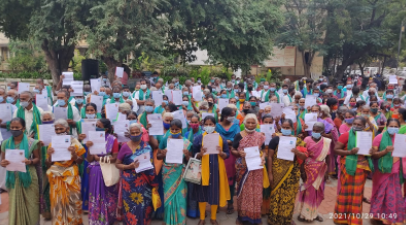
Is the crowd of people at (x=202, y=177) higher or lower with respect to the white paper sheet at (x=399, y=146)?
lower

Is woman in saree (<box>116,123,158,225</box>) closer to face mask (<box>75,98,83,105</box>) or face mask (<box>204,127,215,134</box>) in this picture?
face mask (<box>204,127,215,134</box>)

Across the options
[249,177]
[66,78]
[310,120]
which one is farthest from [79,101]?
[310,120]

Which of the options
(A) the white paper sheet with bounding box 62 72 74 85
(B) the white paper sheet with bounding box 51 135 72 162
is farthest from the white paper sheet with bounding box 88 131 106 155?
(A) the white paper sheet with bounding box 62 72 74 85

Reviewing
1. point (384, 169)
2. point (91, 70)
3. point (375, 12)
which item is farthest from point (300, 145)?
point (375, 12)

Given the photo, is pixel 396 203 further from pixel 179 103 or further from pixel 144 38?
pixel 144 38

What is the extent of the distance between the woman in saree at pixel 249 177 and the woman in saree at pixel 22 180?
257 centimetres

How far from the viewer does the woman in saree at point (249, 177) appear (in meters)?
4.13


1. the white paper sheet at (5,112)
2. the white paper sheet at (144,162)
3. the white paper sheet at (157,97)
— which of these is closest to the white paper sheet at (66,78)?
the white paper sheet at (157,97)

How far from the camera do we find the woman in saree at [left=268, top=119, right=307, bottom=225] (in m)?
4.11

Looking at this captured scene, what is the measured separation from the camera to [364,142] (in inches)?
154

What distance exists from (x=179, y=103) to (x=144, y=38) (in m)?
4.46

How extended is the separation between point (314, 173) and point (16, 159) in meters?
3.78

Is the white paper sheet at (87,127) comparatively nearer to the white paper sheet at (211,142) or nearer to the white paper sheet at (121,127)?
the white paper sheet at (121,127)

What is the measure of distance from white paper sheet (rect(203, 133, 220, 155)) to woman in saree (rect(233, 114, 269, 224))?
35 centimetres
